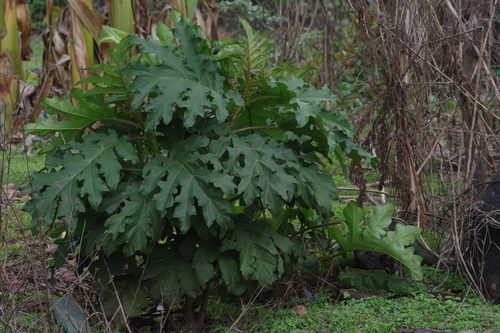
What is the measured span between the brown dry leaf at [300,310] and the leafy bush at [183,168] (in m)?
0.33

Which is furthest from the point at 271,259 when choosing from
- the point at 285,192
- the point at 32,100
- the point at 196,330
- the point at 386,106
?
the point at 32,100

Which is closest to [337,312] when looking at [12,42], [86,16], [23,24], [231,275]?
[231,275]

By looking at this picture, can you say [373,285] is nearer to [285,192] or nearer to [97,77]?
[285,192]

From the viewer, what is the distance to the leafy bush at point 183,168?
3053mm

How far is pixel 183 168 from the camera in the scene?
313 cm

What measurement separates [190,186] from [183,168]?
0.14m

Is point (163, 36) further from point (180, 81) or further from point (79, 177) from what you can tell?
point (79, 177)

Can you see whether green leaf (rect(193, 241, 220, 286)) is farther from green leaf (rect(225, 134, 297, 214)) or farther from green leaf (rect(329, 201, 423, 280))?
green leaf (rect(329, 201, 423, 280))

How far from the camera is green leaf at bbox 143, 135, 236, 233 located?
9.75 ft

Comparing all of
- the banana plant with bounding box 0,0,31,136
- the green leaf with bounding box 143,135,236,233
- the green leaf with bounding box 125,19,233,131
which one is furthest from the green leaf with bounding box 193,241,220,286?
the banana plant with bounding box 0,0,31,136

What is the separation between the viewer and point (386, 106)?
4.48m

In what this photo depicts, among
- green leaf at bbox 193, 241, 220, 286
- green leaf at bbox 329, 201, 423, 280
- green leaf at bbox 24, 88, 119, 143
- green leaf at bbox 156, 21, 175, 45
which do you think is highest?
green leaf at bbox 156, 21, 175, 45

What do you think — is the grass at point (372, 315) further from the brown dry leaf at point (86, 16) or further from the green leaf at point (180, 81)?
the brown dry leaf at point (86, 16)

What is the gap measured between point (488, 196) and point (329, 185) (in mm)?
1113
